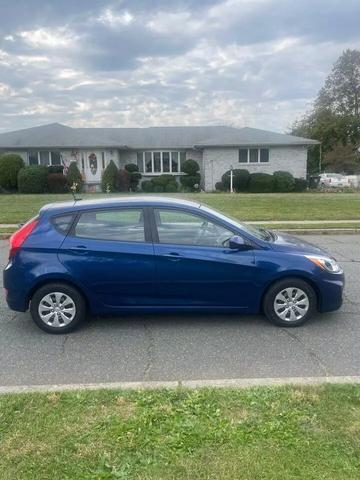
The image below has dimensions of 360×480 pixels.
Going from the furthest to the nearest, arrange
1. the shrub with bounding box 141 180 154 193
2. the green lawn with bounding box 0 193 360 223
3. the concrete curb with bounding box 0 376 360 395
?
the shrub with bounding box 141 180 154 193 < the green lawn with bounding box 0 193 360 223 < the concrete curb with bounding box 0 376 360 395

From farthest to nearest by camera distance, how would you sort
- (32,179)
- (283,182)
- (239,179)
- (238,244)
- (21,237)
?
(239,179), (283,182), (32,179), (21,237), (238,244)

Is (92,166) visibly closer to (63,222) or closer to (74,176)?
(74,176)

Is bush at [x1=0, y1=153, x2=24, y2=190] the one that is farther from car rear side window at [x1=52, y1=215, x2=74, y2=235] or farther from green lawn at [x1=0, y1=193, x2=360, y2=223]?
car rear side window at [x1=52, y1=215, x2=74, y2=235]

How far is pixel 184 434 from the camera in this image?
2732mm

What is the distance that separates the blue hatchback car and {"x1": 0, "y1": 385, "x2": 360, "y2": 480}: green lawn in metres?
1.54

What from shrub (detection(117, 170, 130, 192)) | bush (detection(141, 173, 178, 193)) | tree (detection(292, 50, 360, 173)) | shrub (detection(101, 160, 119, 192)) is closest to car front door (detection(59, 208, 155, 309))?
shrub (detection(101, 160, 119, 192))

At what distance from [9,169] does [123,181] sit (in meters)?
7.13

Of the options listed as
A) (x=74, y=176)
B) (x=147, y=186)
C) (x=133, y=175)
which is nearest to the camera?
(x=74, y=176)

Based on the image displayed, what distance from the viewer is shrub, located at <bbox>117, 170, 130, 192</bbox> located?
2773 cm

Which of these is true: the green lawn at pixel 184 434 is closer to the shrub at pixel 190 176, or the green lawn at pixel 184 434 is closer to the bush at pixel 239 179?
the bush at pixel 239 179

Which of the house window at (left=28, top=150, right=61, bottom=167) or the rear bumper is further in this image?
the house window at (left=28, top=150, right=61, bottom=167)

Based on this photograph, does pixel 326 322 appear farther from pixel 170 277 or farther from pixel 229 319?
pixel 170 277

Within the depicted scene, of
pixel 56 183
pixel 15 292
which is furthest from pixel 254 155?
pixel 15 292

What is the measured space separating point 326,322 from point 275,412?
7.45 ft
